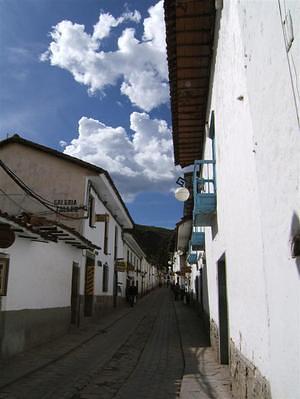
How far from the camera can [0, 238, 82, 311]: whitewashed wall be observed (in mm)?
8531

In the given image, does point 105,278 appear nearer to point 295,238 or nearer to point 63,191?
point 63,191

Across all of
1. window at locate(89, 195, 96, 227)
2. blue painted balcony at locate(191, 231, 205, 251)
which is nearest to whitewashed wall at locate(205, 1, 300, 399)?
blue painted balcony at locate(191, 231, 205, 251)

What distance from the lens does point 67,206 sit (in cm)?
1491

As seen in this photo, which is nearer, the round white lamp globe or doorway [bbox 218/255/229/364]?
doorway [bbox 218/255/229/364]

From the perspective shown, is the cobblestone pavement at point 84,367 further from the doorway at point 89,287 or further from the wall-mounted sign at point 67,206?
the wall-mounted sign at point 67,206

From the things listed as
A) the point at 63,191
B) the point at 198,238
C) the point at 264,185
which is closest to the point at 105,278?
the point at 63,191

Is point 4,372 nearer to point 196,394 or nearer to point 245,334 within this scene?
point 196,394

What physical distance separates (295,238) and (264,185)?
89 cm

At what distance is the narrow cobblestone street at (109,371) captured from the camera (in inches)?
242

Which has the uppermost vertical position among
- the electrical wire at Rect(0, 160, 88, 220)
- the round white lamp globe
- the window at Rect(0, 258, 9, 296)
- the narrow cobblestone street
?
the electrical wire at Rect(0, 160, 88, 220)

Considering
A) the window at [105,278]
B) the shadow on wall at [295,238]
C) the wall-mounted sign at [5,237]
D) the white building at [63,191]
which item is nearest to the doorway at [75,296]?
the white building at [63,191]

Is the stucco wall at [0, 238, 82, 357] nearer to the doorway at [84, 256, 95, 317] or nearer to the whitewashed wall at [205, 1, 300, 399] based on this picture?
the doorway at [84, 256, 95, 317]

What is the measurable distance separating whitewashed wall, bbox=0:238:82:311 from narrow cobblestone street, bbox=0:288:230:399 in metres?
1.09

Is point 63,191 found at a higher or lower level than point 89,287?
higher
